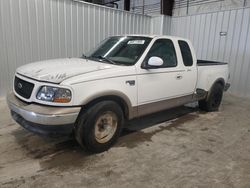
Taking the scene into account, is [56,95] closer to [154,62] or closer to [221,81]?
[154,62]

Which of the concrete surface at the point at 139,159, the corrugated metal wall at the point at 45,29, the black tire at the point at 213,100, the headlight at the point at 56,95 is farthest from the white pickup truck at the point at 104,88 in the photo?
the corrugated metal wall at the point at 45,29

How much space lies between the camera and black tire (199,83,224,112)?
17.4 feet

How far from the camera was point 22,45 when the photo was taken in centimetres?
582

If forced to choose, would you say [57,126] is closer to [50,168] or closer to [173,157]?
[50,168]

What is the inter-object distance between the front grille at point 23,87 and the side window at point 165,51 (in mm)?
1994

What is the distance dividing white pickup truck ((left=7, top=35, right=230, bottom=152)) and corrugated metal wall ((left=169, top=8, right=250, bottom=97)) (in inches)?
139

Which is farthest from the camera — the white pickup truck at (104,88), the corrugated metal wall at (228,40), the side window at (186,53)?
the corrugated metal wall at (228,40)

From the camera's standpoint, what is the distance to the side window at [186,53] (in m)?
4.32

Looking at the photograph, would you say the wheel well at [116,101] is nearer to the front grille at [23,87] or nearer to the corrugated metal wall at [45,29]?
the front grille at [23,87]

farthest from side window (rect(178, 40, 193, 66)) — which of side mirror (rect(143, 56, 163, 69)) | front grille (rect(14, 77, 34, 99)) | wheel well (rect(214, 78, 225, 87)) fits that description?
front grille (rect(14, 77, 34, 99))

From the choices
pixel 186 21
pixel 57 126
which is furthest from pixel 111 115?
pixel 186 21

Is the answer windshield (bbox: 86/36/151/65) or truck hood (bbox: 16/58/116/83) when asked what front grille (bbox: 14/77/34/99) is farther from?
windshield (bbox: 86/36/151/65)

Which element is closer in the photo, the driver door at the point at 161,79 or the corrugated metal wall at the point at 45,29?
the driver door at the point at 161,79

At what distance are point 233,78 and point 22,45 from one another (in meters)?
6.90
